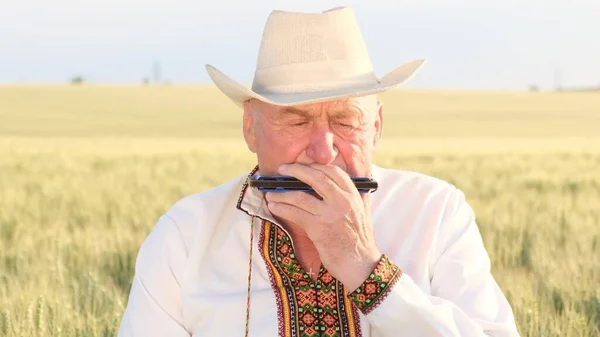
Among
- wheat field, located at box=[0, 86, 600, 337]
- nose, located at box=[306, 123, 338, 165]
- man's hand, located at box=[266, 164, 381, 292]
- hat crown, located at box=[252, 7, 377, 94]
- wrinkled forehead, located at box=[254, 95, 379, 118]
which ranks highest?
hat crown, located at box=[252, 7, 377, 94]

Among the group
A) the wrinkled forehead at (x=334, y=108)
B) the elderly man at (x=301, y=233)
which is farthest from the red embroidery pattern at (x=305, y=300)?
the wrinkled forehead at (x=334, y=108)

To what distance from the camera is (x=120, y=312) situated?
4156mm

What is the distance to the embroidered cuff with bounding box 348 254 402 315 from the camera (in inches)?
92.3

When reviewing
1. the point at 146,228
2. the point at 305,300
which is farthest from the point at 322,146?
the point at 146,228

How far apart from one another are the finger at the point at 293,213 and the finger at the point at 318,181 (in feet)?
0.21

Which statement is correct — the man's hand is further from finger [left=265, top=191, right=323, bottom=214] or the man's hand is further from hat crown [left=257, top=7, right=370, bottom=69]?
hat crown [left=257, top=7, right=370, bottom=69]

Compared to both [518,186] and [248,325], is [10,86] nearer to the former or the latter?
[518,186]

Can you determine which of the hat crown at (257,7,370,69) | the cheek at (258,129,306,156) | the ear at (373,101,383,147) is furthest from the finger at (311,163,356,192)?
the hat crown at (257,7,370,69)

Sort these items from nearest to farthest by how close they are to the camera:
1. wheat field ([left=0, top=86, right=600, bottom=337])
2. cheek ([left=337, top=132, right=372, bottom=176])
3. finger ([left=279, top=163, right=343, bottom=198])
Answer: finger ([left=279, top=163, right=343, bottom=198]) < cheek ([left=337, top=132, right=372, bottom=176]) < wheat field ([left=0, top=86, right=600, bottom=337])

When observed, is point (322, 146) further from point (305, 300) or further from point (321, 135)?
point (305, 300)

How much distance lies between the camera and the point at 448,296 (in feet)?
8.34

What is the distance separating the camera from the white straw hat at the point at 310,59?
2.57m

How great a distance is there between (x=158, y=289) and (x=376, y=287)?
1.86 ft

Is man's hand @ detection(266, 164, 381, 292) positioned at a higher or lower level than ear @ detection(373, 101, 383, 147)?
lower
